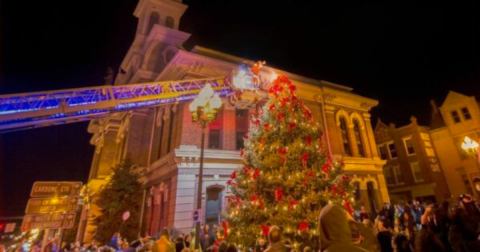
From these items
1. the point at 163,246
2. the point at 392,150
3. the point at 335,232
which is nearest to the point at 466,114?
the point at 392,150

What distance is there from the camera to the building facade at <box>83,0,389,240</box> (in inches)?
583

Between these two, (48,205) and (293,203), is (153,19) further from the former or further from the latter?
(293,203)

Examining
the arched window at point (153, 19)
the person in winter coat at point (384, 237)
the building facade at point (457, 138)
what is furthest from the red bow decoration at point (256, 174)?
the building facade at point (457, 138)

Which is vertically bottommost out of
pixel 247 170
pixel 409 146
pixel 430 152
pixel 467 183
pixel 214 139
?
pixel 247 170

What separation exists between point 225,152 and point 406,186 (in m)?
26.6

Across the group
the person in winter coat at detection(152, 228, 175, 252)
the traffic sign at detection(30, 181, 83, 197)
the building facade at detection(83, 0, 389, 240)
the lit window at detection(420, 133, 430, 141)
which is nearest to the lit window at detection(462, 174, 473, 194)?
the lit window at detection(420, 133, 430, 141)

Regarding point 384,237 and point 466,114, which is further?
point 466,114

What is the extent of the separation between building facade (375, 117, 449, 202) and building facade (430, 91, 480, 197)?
2.77ft

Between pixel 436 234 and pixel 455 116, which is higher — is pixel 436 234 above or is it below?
below

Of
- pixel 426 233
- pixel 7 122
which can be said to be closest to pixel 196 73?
pixel 7 122

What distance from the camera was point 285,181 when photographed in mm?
8406

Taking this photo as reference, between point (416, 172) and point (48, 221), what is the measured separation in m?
35.3

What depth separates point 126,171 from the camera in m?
17.4

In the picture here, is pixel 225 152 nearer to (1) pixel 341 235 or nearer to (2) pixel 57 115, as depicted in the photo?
(2) pixel 57 115
